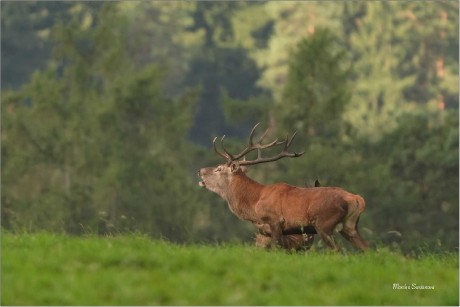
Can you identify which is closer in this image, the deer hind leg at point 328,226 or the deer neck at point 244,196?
the deer hind leg at point 328,226

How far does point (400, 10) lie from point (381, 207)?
34.9 m

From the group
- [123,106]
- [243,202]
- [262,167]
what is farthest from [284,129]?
[243,202]

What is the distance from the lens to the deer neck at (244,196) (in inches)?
→ 683

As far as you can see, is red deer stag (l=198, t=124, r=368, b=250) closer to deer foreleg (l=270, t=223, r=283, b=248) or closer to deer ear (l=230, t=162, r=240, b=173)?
deer foreleg (l=270, t=223, r=283, b=248)

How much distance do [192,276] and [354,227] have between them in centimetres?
486

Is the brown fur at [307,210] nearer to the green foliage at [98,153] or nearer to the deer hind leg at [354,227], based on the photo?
the deer hind leg at [354,227]

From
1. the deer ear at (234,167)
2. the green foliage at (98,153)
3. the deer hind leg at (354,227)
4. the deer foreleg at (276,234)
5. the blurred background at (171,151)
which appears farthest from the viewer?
the green foliage at (98,153)

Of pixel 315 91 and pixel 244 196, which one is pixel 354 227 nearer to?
pixel 244 196

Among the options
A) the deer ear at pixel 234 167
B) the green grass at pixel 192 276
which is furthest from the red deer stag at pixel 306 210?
the green grass at pixel 192 276

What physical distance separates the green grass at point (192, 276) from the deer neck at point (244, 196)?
11.7 feet

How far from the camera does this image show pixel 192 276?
11.6m

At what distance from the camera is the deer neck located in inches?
683

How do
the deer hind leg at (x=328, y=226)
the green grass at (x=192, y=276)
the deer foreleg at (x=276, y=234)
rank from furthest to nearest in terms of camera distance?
the deer foreleg at (x=276, y=234) < the deer hind leg at (x=328, y=226) < the green grass at (x=192, y=276)

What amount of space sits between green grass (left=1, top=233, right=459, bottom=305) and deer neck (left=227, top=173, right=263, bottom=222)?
357cm
